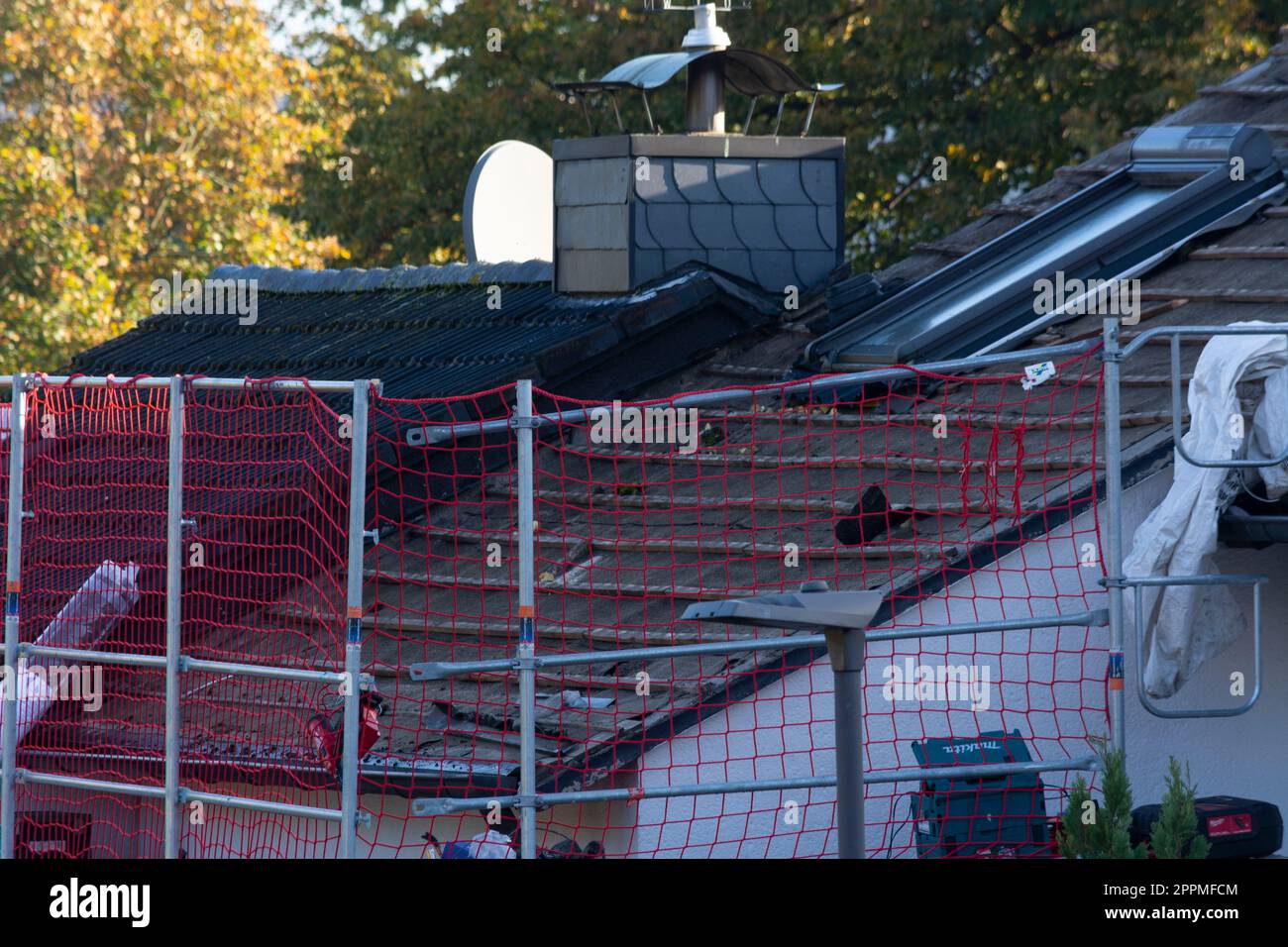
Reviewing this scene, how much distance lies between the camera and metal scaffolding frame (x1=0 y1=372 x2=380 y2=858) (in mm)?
7480

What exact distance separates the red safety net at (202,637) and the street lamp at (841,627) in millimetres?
3480

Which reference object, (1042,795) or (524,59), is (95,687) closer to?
(1042,795)

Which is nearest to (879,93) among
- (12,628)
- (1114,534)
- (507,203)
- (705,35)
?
(507,203)

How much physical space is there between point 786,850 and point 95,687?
362 cm

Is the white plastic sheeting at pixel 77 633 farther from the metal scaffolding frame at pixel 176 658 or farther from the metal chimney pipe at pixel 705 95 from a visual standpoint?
the metal chimney pipe at pixel 705 95

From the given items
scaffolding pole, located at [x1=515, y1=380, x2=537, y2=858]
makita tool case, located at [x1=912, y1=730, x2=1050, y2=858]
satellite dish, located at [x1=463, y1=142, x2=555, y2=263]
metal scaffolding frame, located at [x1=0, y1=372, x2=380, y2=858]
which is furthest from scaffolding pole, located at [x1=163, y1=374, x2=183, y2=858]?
satellite dish, located at [x1=463, y1=142, x2=555, y2=263]

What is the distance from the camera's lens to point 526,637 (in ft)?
24.6

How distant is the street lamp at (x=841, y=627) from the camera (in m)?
5.15

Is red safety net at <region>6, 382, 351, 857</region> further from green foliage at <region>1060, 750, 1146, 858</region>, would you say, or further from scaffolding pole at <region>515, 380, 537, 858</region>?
green foliage at <region>1060, 750, 1146, 858</region>

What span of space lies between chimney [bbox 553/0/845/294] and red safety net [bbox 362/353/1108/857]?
8.43ft

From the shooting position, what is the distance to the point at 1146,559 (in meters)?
7.80

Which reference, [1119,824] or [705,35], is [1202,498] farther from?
[705,35]

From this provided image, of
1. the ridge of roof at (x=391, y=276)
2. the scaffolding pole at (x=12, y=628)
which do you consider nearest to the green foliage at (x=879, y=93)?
the ridge of roof at (x=391, y=276)
